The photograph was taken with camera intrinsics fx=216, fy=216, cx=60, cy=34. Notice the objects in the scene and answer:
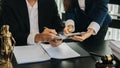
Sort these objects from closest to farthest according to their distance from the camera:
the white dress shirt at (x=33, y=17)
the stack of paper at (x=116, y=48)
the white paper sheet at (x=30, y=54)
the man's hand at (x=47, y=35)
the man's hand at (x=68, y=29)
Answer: the stack of paper at (x=116, y=48) → the white paper sheet at (x=30, y=54) → the man's hand at (x=47, y=35) → the man's hand at (x=68, y=29) → the white dress shirt at (x=33, y=17)

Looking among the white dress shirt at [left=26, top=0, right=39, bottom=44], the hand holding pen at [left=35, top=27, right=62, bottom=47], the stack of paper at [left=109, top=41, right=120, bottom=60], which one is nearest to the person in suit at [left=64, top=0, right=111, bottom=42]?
the white dress shirt at [left=26, top=0, right=39, bottom=44]

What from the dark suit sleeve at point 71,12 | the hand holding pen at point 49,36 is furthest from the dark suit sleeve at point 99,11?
the hand holding pen at point 49,36

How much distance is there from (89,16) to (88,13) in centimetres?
3

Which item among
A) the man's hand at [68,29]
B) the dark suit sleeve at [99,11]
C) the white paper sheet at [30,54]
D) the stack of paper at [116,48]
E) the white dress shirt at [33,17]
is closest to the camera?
the stack of paper at [116,48]

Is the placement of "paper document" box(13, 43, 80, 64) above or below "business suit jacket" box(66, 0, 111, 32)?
below

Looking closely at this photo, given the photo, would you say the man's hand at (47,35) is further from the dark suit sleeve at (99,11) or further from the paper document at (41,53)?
the dark suit sleeve at (99,11)

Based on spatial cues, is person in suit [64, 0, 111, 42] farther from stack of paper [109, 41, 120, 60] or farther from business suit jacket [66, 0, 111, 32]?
stack of paper [109, 41, 120, 60]

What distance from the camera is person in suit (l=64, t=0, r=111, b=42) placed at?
2.03 m

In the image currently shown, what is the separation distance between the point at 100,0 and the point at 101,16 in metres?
0.16

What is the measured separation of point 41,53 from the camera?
1498 millimetres

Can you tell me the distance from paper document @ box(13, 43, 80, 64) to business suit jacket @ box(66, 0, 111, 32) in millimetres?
569

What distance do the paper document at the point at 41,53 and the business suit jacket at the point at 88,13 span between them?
0.57m

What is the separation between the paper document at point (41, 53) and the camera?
1.40 meters

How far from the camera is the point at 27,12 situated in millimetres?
1899
